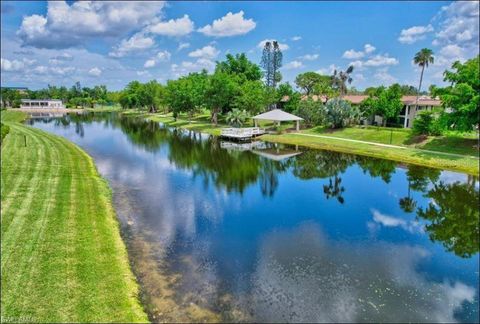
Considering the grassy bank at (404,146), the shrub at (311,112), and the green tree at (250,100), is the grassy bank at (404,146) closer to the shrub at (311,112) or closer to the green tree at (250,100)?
the shrub at (311,112)

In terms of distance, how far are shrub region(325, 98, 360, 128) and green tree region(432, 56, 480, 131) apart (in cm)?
1508

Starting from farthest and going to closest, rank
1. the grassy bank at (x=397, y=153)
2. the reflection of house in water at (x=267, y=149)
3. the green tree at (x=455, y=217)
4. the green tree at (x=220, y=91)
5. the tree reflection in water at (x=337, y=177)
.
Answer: the green tree at (x=220, y=91)
the reflection of house in water at (x=267, y=149)
the grassy bank at (x=397, y=153)
the tree reflection in water at (x=337, y=177)
the green tree at (x=455, y=217)

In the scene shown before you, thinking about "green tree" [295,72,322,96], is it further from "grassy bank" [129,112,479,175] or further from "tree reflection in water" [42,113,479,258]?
"tree reflection in water" [42,113,479,258]

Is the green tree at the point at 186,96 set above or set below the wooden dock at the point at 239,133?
above

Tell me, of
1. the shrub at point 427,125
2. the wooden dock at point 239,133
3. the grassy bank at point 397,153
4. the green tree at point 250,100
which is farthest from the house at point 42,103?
the shrub at point 427,125

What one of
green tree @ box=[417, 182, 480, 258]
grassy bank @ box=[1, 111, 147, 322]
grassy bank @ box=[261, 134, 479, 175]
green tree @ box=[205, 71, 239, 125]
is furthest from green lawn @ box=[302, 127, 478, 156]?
grassy bank @ box=[1, 111, 147, 322]

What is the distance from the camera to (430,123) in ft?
121

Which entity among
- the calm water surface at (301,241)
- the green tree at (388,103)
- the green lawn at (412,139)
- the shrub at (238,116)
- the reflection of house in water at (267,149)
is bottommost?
the calm water surface at (301,241)

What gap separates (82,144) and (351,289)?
3856 centimetres

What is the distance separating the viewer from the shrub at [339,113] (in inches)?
1864

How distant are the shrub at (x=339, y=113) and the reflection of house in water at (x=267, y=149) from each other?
992cm

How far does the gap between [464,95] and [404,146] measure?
7.47m

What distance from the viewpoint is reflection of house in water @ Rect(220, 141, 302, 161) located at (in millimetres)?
35997

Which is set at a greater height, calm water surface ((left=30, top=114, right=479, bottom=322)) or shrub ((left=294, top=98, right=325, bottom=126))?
shrub ((left=294, top=98, right=325, bottom=126))
